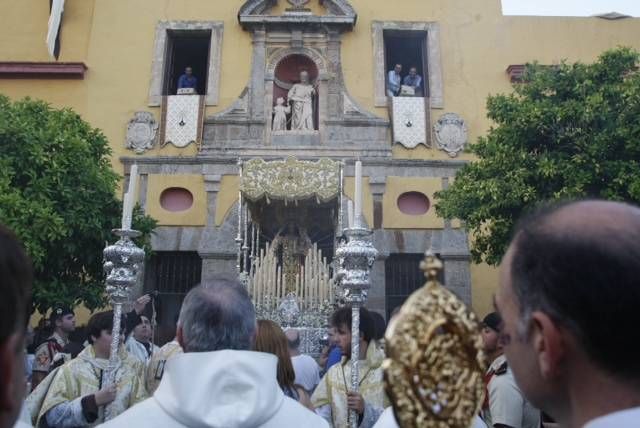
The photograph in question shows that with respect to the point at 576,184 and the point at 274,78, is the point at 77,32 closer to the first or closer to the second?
the point at 274,78

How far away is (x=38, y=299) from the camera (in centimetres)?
930

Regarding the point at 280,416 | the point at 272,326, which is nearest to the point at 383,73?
the point at 272,326

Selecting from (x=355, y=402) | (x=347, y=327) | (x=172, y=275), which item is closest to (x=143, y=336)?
(x=347, y=327)

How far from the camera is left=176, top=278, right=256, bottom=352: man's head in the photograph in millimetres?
2357

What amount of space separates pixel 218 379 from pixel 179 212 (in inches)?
451

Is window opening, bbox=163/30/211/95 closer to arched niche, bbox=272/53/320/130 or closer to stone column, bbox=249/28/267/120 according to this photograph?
stone column, bbox=249/28/267/120

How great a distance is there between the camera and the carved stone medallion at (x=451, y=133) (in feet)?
44.6

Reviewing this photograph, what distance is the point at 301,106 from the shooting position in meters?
13.8

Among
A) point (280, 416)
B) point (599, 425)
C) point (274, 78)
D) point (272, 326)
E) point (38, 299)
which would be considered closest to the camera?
point (599, 425)

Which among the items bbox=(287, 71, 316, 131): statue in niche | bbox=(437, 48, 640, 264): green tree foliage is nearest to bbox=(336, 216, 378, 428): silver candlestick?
bbox=(437, 48, 640, 264): green tree foliage

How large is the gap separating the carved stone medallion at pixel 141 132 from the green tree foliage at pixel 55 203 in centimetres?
276

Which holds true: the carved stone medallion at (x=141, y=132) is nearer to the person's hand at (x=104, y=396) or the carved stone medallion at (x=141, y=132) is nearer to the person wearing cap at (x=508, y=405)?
the person's hand at (x=104, y=396)

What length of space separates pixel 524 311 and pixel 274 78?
44.2 feet

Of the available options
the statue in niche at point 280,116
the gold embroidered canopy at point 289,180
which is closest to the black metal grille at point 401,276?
the gold embroidered canopy at point 289,180
